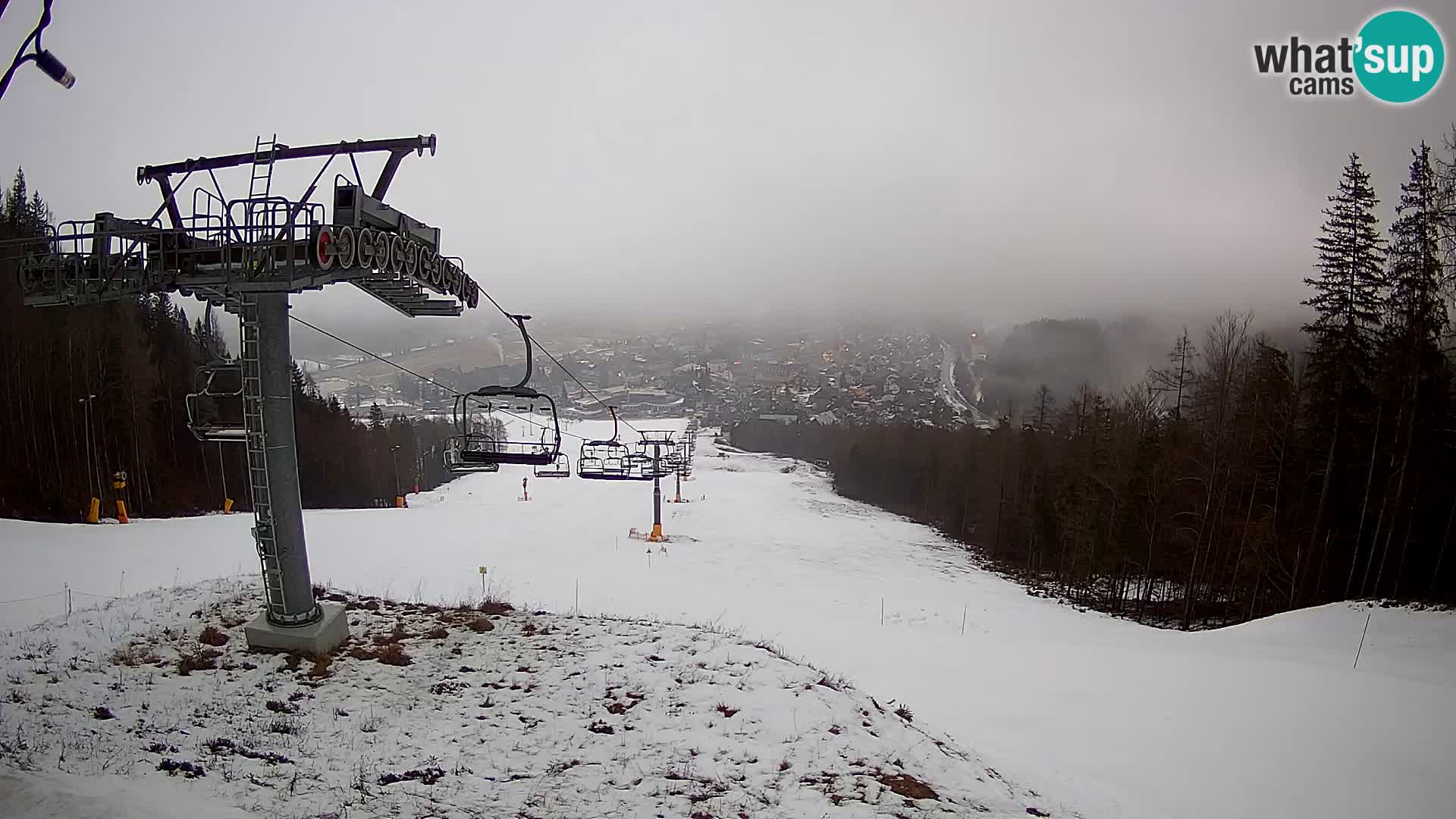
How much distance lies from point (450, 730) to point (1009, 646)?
1399 centimetres

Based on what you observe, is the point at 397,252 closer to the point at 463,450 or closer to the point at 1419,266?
the point at 463,450

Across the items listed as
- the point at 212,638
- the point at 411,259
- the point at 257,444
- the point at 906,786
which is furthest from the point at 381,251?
the point at 906,786

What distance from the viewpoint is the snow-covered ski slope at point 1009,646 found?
31.5ft

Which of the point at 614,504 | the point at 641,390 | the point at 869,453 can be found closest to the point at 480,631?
the point at 614,504

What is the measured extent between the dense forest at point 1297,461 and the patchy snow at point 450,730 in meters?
18.4

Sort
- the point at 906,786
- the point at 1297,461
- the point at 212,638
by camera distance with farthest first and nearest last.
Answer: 1. the point at 1297,461
2. the point at 212,638
3. the point at 906,786

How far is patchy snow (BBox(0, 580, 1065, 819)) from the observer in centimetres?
590

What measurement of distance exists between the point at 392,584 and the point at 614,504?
27.0 meters

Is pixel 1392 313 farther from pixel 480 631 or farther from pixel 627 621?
pixel 480 631

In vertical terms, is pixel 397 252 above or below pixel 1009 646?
above

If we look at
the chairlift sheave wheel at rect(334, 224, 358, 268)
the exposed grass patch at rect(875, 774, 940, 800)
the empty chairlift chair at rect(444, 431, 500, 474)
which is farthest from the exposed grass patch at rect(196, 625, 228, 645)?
the exposed grass patch at rect(875, 774, 940, 800)

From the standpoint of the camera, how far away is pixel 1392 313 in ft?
59.7

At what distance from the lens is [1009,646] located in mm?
16516

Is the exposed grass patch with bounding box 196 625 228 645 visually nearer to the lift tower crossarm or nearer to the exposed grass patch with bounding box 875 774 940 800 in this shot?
the lift tower crossarm
